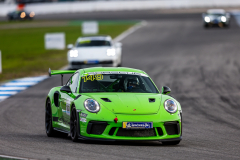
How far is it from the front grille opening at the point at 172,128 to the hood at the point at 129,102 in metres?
0.28

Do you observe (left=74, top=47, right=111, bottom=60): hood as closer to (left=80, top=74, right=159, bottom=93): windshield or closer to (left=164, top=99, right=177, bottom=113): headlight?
(left=80, top=74, right=159, bottom=93): windshield

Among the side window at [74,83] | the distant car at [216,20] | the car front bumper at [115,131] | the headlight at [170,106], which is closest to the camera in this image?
the car front bumper at [115,131]

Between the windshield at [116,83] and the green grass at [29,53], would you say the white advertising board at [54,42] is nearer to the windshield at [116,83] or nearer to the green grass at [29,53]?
the green grass at [29,53]

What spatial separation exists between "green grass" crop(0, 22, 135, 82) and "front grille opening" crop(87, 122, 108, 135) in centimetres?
1370

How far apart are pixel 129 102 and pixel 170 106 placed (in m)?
0.66

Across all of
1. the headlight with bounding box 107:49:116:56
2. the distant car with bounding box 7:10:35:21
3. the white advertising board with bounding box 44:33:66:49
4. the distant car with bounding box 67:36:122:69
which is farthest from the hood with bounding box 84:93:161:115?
the distant car with bounding box 7:10:35:21

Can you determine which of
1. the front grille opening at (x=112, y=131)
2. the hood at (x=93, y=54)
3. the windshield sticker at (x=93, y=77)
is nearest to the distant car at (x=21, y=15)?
the hood at (x=93, y=54)

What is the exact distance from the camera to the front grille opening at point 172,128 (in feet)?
26.8

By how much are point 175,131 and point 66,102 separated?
1946mm

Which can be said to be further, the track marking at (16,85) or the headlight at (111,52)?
the headlight at (111,52)

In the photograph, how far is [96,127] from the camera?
26.2 feet

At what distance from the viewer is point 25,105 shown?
14.4 m

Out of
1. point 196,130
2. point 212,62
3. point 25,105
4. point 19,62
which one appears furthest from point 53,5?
point 196,130

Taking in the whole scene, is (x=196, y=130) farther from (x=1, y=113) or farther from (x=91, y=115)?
(x=1, y=113)
